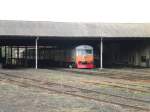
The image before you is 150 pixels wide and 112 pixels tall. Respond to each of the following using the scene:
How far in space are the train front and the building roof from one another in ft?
6.39

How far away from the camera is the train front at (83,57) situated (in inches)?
1733

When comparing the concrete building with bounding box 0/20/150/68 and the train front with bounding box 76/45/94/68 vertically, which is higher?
the concrete building with bounding box 0/20/150/68

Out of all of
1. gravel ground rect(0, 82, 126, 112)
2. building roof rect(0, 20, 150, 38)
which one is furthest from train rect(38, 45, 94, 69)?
gravel ground rect(0, 82, 126, 112)

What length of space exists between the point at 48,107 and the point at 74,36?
94.8 feet

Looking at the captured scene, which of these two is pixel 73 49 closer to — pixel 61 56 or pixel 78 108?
pixel 61 56

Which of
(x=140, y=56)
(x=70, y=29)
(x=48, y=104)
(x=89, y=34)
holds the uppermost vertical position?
(x=70, y=29)

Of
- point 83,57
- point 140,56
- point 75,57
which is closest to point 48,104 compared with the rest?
point 83,57

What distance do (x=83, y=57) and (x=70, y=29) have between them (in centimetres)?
366

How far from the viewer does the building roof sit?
42.0 metres

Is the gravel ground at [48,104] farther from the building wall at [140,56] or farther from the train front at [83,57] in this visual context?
the building wall at [140,56]

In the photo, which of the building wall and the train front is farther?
the building wall

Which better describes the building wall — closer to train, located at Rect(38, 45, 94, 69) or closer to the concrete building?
the concrete building

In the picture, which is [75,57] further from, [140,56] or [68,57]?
[140,56]

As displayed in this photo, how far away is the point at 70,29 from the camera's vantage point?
44.9m
